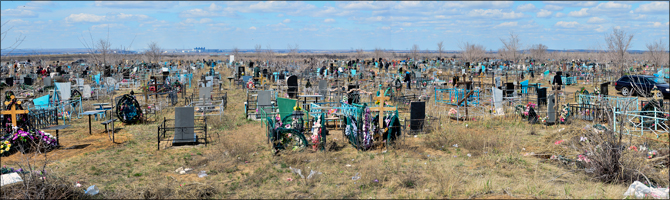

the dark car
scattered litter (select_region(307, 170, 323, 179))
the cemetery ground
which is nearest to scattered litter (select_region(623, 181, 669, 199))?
the cemetery ground

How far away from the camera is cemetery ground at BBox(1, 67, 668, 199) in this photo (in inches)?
324

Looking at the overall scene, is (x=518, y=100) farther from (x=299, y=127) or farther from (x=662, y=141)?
(x=299, y=127)

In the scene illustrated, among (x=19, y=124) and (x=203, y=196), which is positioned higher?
(x=19, y=124)

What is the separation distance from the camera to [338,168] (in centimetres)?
1014

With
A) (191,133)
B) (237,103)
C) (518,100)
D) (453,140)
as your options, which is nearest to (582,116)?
Answer: (518,100)

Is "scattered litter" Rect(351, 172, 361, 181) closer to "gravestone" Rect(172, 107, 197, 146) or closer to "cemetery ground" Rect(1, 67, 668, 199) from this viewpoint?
"cemetery ground" Rect(1, 67, 668, 199)

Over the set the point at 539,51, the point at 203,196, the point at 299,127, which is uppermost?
the point at 539,51

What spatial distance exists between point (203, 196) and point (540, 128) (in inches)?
471

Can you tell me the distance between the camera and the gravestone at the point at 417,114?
14047 mm

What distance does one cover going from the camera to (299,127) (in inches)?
486

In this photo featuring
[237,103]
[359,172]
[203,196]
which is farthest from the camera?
[237,103]

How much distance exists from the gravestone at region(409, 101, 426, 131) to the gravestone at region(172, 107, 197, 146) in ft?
22.8

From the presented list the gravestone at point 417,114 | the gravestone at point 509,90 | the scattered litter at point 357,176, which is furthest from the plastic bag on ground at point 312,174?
the gravestone at point 509,90

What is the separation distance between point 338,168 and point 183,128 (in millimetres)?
5272
